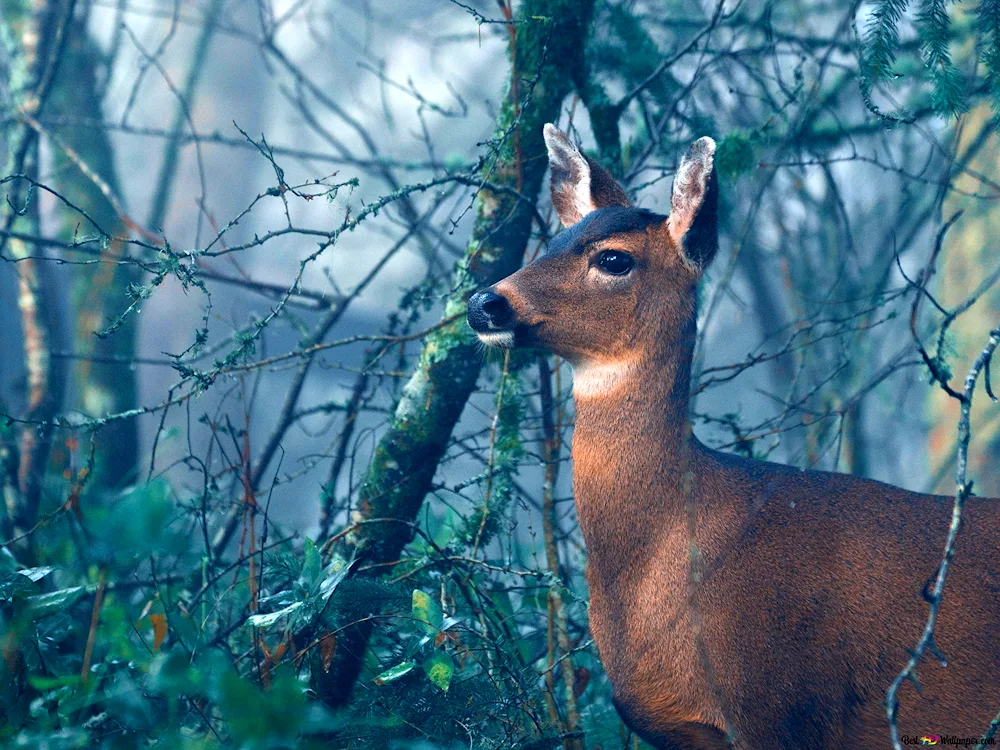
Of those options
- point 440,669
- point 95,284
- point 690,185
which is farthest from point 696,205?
point 95,284

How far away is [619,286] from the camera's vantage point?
2.96 meters

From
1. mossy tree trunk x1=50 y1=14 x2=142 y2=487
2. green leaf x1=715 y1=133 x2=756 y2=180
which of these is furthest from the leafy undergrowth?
mossy tree trunk x1=50 y1=14 x2=142 y2=487

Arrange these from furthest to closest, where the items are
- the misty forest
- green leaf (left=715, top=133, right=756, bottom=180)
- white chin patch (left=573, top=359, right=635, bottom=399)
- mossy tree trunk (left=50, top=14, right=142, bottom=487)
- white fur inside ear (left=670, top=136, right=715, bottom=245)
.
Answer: mossy tree trunk (left=50, top=14, right=142, bottom=487)
green leaf (left=715, top=133, right=756, bottom=180)
white chin patch (left=573, top=359, right=635, bottom=399)
white fur inside ear (left=670, top=136, right=715, bottom=245)
the misty forest

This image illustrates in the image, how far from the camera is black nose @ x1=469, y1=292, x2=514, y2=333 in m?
2.80

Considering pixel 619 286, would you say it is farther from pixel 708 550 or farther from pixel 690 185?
pixel 708 550

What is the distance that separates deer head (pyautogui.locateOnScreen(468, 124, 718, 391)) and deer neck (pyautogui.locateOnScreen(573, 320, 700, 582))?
0.05 meters

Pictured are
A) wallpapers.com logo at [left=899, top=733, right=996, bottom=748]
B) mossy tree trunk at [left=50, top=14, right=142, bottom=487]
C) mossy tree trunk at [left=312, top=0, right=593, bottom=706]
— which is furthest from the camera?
mossy tree trunk at [left=50, top=14, right=142, bottom=487]

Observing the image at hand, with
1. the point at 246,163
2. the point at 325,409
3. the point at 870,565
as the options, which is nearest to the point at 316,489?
the point at 246,163

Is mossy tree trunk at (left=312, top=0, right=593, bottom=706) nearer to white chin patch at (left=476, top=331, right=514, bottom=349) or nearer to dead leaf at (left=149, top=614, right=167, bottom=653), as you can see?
white chin patch at (left=476, top=331, right=514, bottom=349)

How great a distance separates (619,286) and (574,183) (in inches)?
25.5

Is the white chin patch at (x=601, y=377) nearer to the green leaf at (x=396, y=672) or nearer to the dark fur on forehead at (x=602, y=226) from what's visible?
the dark fur on forehead at (x=602, y=226)

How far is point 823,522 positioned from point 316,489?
516 inches

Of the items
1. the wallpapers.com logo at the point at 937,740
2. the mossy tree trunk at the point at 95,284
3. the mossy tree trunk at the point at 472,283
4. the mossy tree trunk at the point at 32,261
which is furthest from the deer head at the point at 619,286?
the mossy tree trunk at the point at 95,284

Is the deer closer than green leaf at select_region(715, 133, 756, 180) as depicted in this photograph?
Yes
